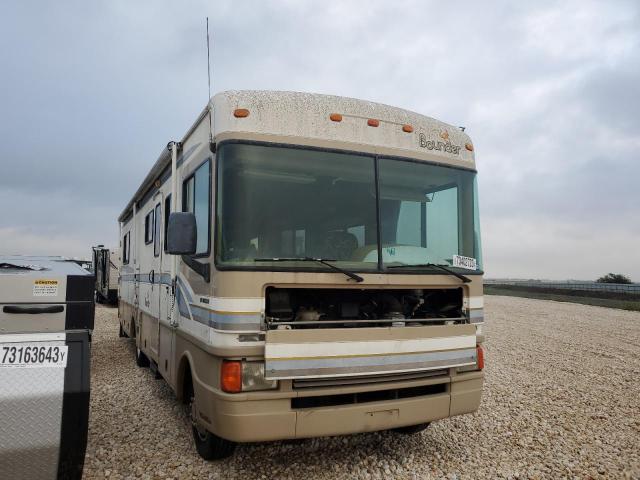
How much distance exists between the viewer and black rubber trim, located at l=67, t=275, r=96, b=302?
11.2ft

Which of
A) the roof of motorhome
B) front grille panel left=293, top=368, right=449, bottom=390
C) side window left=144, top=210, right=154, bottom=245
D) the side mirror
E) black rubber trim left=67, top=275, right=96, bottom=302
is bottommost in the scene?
front grille panel left=293, top=368, right=449, bottom=390

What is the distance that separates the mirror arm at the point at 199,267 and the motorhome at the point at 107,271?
59.0 feet

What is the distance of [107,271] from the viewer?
71.5ft

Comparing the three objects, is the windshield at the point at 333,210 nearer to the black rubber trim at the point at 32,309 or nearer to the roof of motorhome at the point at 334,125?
the roof of motorhome at the point at 334,125

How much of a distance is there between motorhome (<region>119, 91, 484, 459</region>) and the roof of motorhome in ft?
0.04

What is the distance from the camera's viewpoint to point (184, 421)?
541 centimetres

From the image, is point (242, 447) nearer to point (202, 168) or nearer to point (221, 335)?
point (221, 335)

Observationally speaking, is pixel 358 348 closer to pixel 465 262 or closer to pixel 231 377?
pixel 231 377

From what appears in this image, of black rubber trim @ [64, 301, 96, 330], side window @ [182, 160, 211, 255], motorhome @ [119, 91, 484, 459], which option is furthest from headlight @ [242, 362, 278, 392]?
black rubber trim @ [64, 301, 96, 330]

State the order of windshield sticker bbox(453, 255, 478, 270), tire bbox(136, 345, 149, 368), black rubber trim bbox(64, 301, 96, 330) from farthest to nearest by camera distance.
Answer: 1. tire bbox(136, 345, 149, 368)
2. windshield sticker bbox(453, 255, 478, 270)
3. black rubber trim bbox(64, 301, 96, 330)

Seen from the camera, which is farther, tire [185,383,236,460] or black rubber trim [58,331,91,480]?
tire [185,383,236,460]

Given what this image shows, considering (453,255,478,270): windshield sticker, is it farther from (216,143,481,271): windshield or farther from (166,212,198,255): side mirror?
(166,212,198,255): side mirror

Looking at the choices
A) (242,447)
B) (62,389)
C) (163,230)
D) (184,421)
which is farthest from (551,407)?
(62,389)

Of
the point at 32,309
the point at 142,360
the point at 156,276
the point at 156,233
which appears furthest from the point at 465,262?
the point at 142,360
